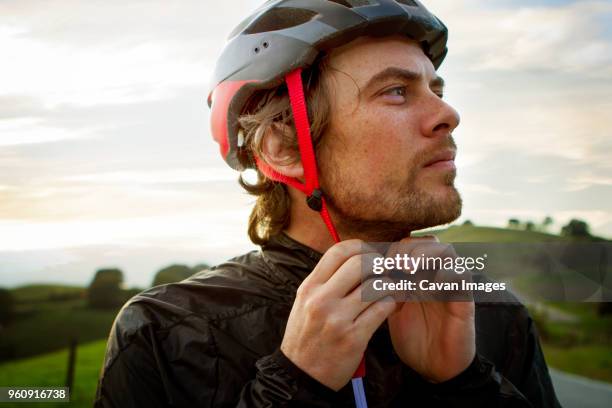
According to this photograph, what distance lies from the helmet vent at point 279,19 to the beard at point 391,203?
0.71 meters

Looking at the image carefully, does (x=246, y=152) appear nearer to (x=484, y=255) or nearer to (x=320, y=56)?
(x=320, y=56)

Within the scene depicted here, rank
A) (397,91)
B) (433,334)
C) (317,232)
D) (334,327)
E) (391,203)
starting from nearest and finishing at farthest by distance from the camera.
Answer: (334,327) < (433,334) < (391,203) < (397,91) < (317,232)

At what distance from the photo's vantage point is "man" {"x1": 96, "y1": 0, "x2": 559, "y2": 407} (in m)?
2.01

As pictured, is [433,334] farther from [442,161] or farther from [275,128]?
[275,128]

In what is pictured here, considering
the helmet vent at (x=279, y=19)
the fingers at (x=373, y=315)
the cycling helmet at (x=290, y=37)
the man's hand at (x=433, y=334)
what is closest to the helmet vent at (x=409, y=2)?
the cycling helmet at (x=290, y=37)

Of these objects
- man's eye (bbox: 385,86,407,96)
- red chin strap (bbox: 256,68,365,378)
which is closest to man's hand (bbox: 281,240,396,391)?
red chin strap (bbox: 256,68,365,378)

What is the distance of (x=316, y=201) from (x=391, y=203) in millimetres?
339

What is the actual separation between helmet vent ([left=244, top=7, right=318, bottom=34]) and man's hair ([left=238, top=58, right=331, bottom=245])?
9.3 inches

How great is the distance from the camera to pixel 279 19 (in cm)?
286

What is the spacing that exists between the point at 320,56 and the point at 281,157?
522 millimetres

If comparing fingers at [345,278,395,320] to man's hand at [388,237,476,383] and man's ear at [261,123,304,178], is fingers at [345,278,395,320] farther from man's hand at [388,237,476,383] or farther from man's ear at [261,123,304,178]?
man's ear at [261,123,304,178]

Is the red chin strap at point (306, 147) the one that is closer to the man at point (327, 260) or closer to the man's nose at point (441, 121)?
the man at point (327, 260)

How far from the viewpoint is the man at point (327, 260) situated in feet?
6.61

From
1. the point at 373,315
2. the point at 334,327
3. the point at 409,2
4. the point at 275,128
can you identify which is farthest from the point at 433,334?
the point at 409,2
